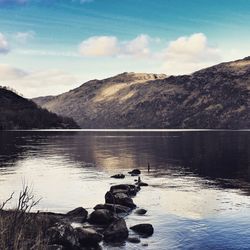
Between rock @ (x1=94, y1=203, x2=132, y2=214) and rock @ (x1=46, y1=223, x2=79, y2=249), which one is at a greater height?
rock @ (x1=46, y1=223, x2=79, y2=249)

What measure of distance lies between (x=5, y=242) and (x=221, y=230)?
25522 millimetres

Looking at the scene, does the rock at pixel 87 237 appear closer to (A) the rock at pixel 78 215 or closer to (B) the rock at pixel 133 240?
(B) the rock at pixel 133 240

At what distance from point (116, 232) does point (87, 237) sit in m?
3.19

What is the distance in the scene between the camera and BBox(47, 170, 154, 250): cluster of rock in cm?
3241

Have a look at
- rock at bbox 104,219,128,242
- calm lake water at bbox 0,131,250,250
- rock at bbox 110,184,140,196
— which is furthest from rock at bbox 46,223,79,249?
rock at bbox 110,184,140,196

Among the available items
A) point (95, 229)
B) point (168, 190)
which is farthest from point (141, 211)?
point (168, 190)

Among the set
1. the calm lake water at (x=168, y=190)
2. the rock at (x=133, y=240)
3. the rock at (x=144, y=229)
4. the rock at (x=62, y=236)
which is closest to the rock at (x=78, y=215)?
the calm lake water at (x=168, y=190)

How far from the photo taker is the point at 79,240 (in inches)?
1400

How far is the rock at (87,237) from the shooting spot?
35.8 m

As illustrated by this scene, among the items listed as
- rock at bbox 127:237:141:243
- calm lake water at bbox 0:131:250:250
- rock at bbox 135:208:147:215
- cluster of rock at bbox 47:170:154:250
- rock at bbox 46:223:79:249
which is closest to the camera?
rock at bbox 46:223:79:249

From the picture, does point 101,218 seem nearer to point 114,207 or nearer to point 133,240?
point 133,240

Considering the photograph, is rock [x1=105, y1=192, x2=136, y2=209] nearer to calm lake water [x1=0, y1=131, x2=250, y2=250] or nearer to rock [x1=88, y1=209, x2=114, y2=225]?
calm lake water [x1=0, y1=131, x2=250, y2=250]

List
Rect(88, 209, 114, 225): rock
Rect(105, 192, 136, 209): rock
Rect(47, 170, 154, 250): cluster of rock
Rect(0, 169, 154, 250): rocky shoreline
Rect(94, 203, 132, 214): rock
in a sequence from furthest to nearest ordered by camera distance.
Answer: Rect(105, 192, 136, 209): rock < Rect(94, 203, 132, 214): rock < Rect(88, 209, 114, 225): rock < Rect(47, 170, 154, 250): cluster of rock < Rect(0, 169, 154, 250): rocky shoreline

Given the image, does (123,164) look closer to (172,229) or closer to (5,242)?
(172,229)
